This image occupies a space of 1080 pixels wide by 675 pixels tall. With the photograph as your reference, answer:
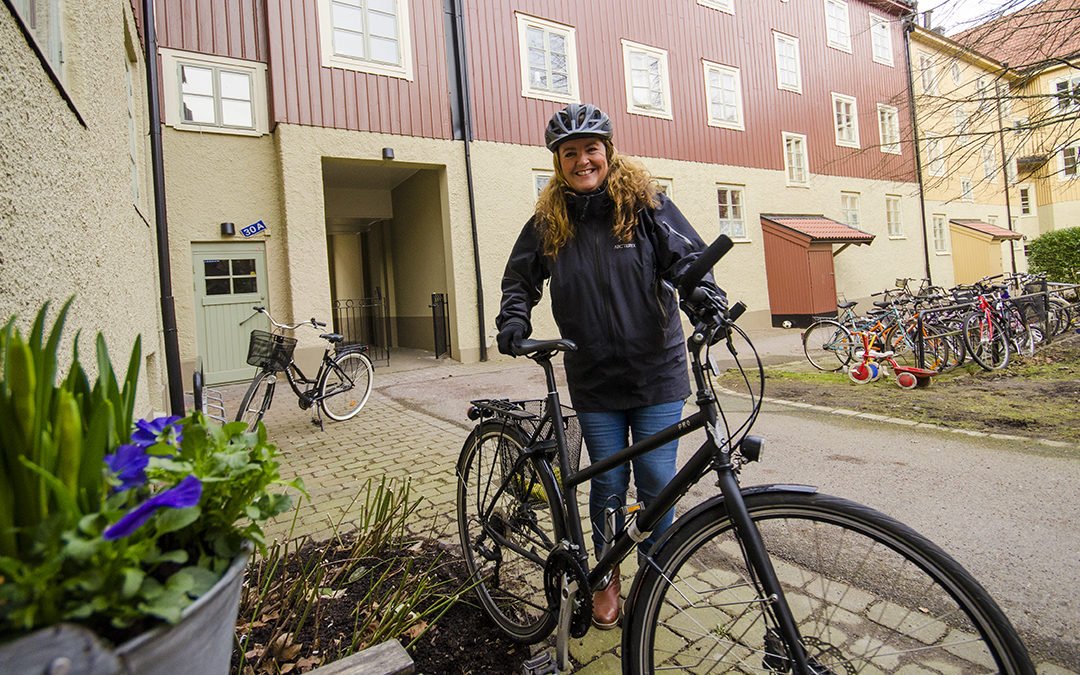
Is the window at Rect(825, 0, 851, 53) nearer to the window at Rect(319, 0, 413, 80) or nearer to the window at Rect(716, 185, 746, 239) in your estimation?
the window at Rect(716, 185, 746, 239)

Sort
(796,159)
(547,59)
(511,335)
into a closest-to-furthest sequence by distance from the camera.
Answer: (511,335), (547,59), (796,159)

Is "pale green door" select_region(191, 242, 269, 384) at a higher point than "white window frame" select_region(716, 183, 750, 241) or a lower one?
lower

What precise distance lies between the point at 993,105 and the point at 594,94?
26.8 ft

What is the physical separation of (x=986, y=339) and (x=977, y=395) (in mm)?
2378

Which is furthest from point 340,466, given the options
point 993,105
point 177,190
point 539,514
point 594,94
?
point 594,94

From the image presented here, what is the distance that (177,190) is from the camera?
882 centimetres

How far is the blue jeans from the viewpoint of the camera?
218cm

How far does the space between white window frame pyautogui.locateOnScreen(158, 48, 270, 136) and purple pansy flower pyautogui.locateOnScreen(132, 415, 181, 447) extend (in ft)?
32.4

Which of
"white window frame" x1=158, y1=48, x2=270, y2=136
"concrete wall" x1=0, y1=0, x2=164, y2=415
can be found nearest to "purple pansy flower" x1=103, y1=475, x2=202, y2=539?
"concrete wall" x1=0, y1=0, x2=164, y2=415

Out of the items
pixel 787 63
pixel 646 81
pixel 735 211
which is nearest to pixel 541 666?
pixel 646 81

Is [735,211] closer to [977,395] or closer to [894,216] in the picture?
[894,216]

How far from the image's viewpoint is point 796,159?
56.4ft

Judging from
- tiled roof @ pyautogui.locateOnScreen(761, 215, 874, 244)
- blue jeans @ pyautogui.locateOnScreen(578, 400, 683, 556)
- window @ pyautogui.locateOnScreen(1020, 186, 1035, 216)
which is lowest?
blue jeans @ pyautogui.locateOnScreen(578, 400, 683, 556)

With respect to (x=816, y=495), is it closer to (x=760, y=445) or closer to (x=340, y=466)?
(x=760, y=445)
